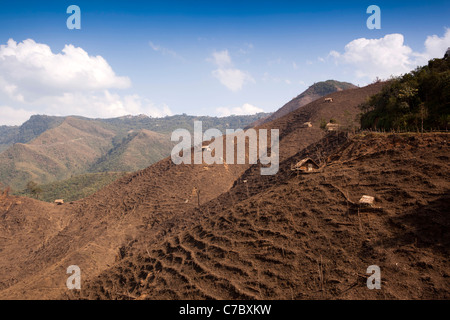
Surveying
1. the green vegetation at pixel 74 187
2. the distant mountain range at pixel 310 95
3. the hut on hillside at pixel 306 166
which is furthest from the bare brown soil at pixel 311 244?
the distant mountain range at pixel 310 95

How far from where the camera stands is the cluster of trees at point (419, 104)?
11.6 metres

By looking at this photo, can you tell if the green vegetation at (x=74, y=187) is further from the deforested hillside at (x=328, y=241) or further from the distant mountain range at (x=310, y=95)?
the distant mountain range at (x=310, y=95)

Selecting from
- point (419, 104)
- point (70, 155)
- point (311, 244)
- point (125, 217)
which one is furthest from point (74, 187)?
point (419, 104)

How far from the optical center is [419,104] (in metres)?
12.9

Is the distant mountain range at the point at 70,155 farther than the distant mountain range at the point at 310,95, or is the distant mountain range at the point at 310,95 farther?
the distant mountain range at the point at 70,155

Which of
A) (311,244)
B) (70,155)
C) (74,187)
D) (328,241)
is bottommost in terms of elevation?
(74,187)

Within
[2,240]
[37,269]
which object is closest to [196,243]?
[37,269]

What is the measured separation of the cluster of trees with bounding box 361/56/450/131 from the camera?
11.6 meters

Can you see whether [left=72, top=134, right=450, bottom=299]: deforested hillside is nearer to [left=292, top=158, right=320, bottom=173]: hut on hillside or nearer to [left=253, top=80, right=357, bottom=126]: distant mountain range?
[left=292, top=158, right=320, bottom=173]: hut on hillside

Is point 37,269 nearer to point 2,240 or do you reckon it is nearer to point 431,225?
point 2,240

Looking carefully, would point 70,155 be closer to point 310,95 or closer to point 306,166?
point 310,95

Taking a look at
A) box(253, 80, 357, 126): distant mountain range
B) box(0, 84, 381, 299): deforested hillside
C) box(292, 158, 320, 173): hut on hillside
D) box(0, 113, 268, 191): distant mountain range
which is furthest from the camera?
box(0, 113, 268, 191): distant mountain range

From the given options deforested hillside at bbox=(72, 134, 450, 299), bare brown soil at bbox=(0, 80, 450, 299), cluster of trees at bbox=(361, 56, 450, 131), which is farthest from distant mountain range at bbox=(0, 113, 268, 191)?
cluster of trees at bbox=(361, 56, 450, 131)
